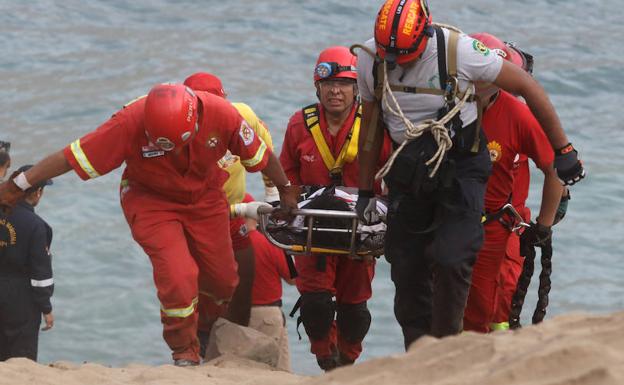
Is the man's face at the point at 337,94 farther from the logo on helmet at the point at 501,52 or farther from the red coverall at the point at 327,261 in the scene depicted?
the logo on helmet at the point at 501,52

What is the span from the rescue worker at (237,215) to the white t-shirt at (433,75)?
5.46 feet

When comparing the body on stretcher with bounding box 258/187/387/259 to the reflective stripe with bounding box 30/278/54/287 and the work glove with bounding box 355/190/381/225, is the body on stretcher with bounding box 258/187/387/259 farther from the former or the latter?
the reflective stripe with bounding box 30/278/54/287

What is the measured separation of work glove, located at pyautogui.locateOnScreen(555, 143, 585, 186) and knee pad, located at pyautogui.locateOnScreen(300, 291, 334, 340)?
1.95 m

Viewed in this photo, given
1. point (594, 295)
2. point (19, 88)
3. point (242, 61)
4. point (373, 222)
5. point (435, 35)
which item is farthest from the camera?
point (242, 61)

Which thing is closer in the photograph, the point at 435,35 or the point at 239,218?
the point at 435,35

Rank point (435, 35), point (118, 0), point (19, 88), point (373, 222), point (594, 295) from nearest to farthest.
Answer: point (435, 35)
point (373, 222)
point (594, 295)
point (19, 88)
point (118, 0)

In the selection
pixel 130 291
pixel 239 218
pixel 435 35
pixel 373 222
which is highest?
pixel 435 35

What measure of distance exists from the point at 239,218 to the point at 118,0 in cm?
1600

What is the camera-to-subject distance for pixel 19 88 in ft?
64.7

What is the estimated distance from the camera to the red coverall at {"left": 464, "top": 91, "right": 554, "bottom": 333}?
7668mm

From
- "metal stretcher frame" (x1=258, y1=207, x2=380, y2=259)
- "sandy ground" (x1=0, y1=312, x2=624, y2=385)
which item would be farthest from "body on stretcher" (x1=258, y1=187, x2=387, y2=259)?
"sandy ground" (x1=0, y1=312, x2=624, y2=385)

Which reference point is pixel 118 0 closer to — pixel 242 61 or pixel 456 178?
pixel 242 61

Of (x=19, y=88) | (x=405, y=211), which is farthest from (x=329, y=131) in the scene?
(x=19, y=88)

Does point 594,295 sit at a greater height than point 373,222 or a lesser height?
lesser
